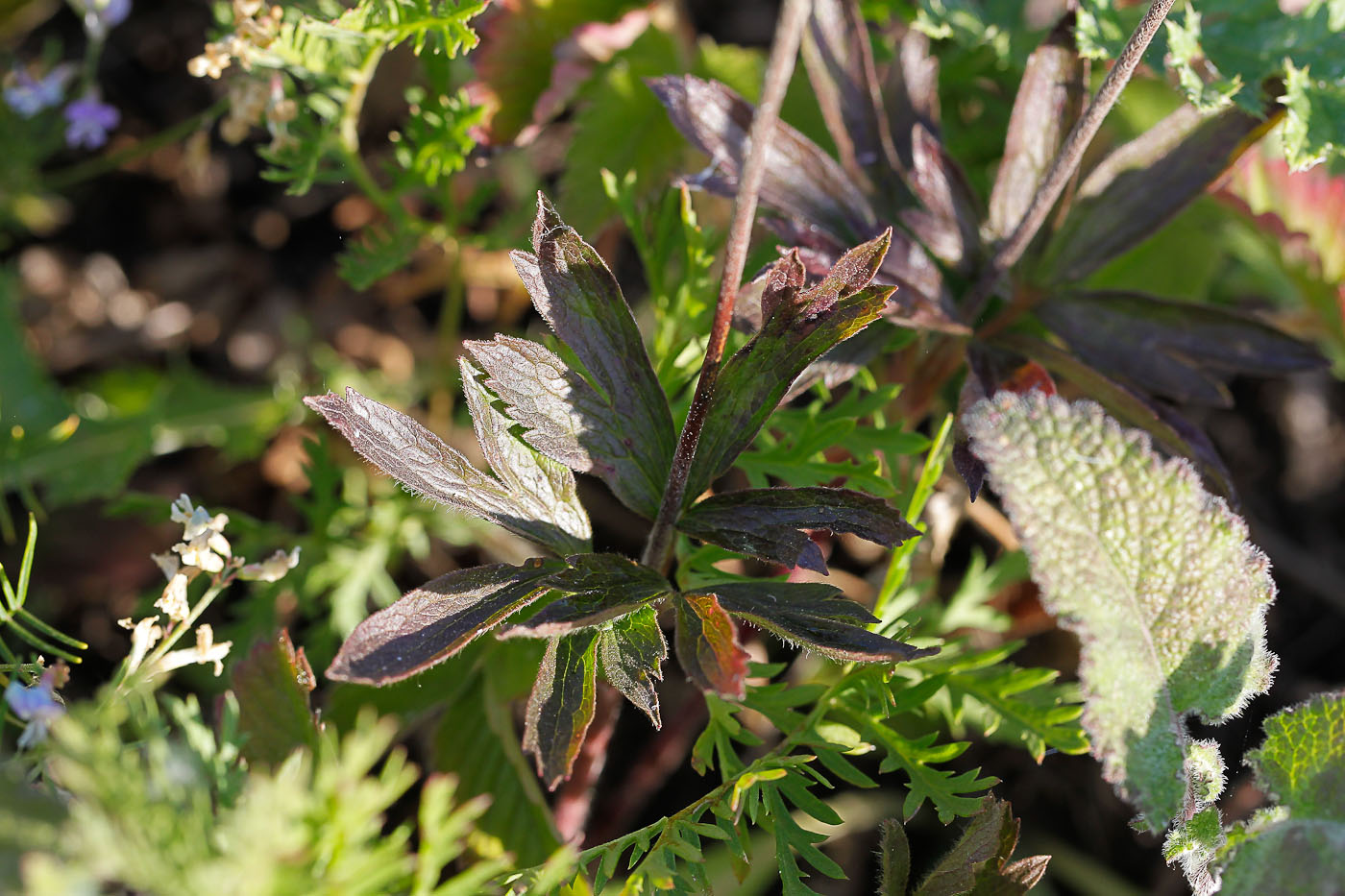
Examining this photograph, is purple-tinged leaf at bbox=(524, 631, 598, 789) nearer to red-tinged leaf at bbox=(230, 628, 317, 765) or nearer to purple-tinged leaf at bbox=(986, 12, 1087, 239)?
red-tinged leaf at bbox=(230, 628, 317, 765)

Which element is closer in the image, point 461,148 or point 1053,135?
point 1053,135

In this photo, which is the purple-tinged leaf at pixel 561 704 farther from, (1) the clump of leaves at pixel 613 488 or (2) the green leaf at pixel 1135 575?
(2) the green leaf at pixel 1135 575

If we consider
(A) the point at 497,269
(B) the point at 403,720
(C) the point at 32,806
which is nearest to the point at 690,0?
(A) the point at 497,269

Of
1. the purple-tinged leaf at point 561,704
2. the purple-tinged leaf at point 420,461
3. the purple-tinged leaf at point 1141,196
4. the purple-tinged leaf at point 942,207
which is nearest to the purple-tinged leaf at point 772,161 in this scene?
the purple-tinged leaf at point 942,207

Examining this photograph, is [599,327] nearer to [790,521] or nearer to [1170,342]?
[790,521]

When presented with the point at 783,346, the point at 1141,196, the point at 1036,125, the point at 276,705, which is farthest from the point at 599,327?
the point at 1141,196

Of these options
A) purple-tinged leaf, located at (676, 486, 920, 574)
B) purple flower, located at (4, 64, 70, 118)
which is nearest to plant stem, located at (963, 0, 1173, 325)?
purple-tinged leaf, located at (676, 486, 920, 574)

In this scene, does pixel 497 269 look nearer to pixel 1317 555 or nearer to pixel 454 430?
pixel 454 430

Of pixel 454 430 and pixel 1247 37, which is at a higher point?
pixel 1247 37
